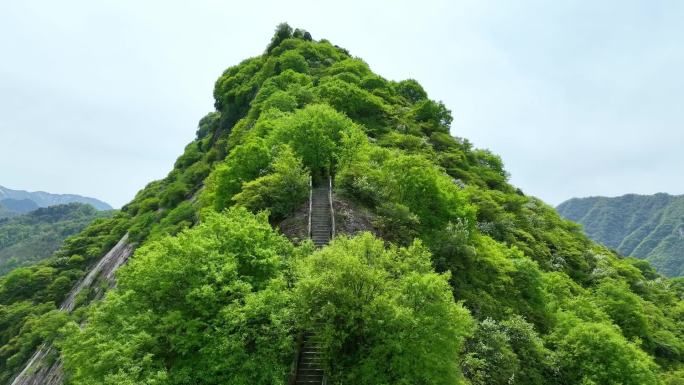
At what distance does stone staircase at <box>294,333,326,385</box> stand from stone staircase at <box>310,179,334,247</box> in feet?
23.8

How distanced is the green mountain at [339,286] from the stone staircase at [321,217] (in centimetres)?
18

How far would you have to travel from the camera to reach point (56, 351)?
45.8 metres

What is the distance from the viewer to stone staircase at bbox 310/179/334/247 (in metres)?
30.7

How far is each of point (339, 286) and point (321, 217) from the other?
13.4 meters

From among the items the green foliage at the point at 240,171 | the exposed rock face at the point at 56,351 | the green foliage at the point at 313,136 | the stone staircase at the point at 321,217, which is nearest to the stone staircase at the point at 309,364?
the stone staircase at the point at 321,217

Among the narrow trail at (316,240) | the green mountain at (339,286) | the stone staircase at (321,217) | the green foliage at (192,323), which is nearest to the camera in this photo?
the green foliage at (192,323)

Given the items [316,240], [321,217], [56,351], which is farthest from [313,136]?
[56,351]

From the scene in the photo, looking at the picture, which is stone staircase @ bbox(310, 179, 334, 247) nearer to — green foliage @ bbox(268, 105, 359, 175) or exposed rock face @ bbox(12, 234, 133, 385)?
green foliage @ bbox(268, 105, 359, 175)

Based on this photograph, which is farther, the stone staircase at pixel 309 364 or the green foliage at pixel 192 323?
the stone staircase at pixel 309 364

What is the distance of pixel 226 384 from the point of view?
18.4 m

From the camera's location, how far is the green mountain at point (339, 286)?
19.5 metres

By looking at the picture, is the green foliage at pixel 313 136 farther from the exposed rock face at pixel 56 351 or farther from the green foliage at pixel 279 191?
the exposed rock face at pixel 56 351

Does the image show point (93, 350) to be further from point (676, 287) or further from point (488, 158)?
point (676, 287)

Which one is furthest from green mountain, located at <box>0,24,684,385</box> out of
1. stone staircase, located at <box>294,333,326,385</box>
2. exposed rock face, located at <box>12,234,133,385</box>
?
exposed rock face, located at <box>12,234,133,385</box>
